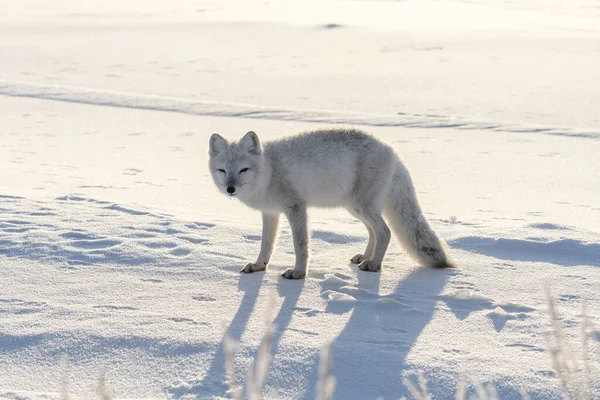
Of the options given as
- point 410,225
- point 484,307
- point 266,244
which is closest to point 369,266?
point 410,225

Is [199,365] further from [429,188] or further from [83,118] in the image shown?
[83,118]

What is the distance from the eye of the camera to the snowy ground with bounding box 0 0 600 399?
2979 millimetres

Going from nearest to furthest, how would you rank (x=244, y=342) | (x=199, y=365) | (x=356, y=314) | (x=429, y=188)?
(x=199, y=365) → (x=244, y=342) → (x=356, y=314) → (x=429, y=188)

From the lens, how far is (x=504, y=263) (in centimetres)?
433

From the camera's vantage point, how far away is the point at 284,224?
17.7ft

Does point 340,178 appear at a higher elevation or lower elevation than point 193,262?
higher

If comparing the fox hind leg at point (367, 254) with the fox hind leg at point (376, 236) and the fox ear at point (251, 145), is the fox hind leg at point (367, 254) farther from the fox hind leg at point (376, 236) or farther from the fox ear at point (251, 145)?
the fox ear at point (251, 145)

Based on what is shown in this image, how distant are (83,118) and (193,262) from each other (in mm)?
5671

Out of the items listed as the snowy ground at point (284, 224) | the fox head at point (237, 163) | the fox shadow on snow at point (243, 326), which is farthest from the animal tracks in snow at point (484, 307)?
the fox head at point (237, 163)

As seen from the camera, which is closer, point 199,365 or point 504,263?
point 199,365

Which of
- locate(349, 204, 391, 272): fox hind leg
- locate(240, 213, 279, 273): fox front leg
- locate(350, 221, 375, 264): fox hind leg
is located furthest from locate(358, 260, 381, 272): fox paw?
locate(240, 213, 279, 273): fox front leg

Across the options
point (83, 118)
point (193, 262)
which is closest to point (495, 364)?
point (193, 262)

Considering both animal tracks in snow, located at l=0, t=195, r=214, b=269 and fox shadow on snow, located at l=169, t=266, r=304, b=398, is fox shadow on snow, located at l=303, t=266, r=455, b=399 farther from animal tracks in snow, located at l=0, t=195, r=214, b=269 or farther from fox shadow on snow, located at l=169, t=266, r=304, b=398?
animal tracks in snow, located at l=0, t=195, r=214, b=269

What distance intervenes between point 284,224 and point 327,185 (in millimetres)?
1178
